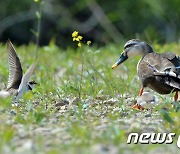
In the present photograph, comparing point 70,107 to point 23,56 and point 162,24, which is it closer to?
point 23,56

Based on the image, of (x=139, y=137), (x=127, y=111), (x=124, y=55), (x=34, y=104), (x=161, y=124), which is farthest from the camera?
(x=124, y=55)

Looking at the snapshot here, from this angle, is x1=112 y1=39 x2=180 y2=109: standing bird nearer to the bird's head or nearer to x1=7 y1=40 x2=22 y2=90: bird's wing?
the bird's head

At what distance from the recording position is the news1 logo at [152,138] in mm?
4949

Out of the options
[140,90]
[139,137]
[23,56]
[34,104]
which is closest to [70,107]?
[34,104]

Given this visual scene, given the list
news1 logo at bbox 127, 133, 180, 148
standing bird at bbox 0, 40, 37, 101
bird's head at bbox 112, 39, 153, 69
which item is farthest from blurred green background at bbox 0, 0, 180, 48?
news1 logo at bbox 127, 133, 180, 148

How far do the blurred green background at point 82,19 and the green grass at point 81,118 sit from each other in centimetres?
678

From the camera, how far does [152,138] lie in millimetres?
5086

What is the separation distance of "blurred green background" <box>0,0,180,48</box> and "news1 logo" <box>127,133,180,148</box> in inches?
404

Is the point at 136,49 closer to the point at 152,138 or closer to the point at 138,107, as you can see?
the point at 138,107

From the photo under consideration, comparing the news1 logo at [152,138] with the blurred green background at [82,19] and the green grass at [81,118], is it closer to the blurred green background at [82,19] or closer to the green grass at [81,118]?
the green grass at [81,118]

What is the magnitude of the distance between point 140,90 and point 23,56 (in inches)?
135

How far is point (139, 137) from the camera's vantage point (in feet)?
16.8

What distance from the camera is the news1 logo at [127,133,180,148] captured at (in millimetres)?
4949

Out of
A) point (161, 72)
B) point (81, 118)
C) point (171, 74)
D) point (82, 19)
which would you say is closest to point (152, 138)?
point (81, 118)
